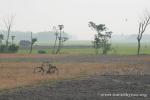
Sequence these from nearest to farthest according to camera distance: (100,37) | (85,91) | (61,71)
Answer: (85,91)
(61,71)
(100,37)

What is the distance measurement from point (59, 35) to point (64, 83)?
56.6 m

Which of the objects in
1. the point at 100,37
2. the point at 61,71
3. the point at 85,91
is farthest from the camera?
the point at 100,37

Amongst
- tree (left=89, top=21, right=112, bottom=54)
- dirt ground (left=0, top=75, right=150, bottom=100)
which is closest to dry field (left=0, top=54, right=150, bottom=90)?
dirt ground (left=0, top=75, right=150, bottom=100)

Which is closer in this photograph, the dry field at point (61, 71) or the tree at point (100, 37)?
the dry field at point (61, 71)

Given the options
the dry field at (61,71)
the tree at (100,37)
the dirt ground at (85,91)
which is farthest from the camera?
the tree at (100,37)

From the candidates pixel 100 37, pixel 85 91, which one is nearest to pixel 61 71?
pixel 85 91

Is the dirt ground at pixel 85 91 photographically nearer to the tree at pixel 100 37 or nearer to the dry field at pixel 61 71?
the dry field at pixel 61 71

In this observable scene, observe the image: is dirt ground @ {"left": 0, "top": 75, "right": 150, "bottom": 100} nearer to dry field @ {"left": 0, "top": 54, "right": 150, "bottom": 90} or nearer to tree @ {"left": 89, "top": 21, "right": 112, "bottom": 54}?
dry field @ {"left": 0, "top": 54, "right": 150, "bottom": 90}

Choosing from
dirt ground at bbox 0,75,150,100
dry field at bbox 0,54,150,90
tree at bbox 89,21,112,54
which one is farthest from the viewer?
tree at bbox 89,21,112,54

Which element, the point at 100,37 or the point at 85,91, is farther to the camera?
the point at 100,37

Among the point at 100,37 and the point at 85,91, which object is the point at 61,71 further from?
the point at 100,37

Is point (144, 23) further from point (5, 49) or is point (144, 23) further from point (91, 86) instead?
point (91, 86)

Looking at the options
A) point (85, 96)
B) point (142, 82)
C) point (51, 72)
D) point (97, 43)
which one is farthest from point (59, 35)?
point (85, 96)

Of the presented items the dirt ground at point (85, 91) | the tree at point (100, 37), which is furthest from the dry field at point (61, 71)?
the tree at point (100, 37)
